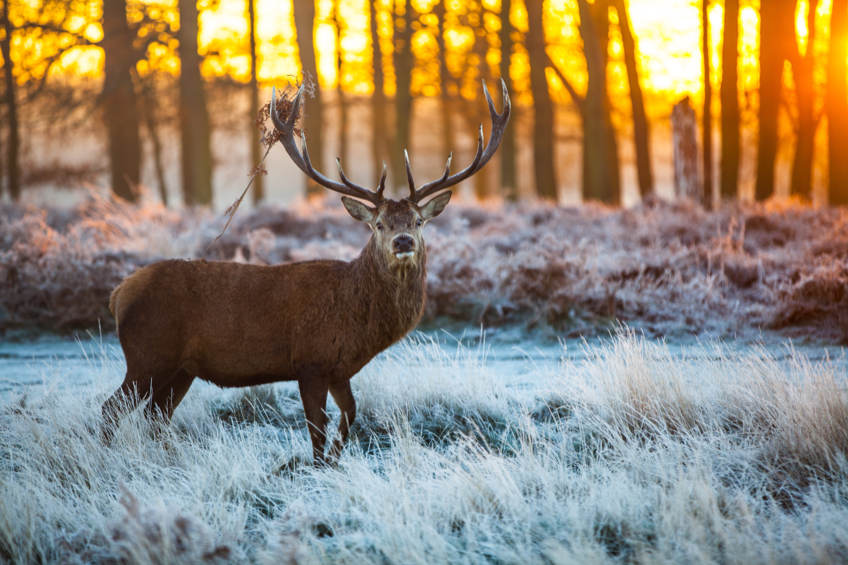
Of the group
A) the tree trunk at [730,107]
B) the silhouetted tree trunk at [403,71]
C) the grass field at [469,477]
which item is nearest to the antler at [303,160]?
the grass field at [469,477]

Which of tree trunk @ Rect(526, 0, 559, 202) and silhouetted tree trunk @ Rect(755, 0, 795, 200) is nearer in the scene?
silhouetted tree trunk @ Rect(755, 0, 795, 200)

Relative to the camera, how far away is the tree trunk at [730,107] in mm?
15148

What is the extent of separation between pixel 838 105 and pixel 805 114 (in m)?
5.02

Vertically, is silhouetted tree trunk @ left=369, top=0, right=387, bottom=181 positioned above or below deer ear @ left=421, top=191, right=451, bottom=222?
above

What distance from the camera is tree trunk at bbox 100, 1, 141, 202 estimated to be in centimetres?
1617

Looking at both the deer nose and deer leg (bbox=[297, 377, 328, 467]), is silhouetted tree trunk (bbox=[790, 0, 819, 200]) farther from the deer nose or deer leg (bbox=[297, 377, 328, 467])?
deer leg (bbox=[297, 377, 328, 467])

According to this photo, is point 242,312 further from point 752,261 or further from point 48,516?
point 752,261

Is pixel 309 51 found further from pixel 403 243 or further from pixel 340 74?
pixel 403 243

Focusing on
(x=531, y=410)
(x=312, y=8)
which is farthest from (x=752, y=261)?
(x=312, y=8)

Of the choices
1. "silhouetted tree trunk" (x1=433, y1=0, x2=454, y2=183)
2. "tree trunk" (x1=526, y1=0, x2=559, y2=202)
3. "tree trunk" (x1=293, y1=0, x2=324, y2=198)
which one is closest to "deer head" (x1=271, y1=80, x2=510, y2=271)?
"tree trunk" (x1=293, y1=0, x2=324, y2=198)

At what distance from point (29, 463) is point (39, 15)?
1472 cm

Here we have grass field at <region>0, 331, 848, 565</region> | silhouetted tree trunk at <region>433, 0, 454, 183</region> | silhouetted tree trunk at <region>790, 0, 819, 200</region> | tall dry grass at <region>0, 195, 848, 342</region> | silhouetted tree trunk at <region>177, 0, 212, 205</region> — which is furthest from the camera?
A: silhouetted tree trunk at <region>433, 0, 454, 183</region>

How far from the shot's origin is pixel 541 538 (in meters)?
3.54

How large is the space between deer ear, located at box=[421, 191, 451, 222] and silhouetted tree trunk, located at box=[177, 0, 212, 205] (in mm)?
13743
